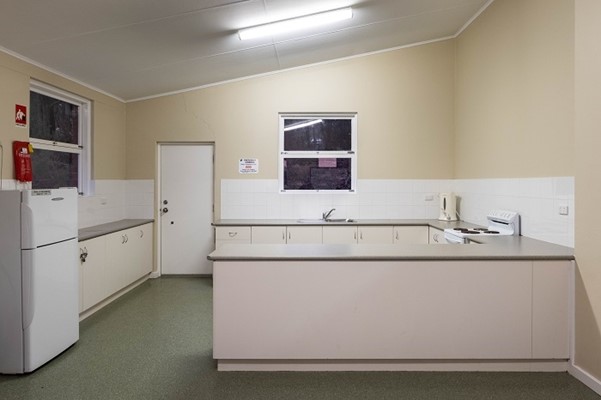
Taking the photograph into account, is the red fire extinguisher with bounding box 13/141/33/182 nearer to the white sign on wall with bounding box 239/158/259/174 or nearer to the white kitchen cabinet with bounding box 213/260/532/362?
the white kitchen cabinet with bounding box 213/260/532/362

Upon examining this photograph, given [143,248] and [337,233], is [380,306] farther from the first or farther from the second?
[143,248]

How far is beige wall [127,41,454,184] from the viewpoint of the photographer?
203 inches

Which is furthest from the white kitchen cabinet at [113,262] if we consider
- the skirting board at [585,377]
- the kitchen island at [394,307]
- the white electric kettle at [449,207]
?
the skirting board at [585,377]

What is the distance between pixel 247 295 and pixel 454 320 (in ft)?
4.68

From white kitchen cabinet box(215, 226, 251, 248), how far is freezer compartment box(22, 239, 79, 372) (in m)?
1.81

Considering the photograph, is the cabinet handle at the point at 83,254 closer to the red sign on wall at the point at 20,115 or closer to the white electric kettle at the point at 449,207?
the red sign on wall at the point at 20,115

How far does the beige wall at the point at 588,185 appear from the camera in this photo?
2.37 metres

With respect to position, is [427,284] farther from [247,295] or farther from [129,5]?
[129,5]

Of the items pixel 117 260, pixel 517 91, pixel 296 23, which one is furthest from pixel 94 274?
pixel 517 91

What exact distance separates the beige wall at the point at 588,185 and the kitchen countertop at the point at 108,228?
4.08 metres

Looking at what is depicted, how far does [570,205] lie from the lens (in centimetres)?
289

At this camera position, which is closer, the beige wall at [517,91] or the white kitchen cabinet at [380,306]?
the white kitchen cabinet at [380,306]

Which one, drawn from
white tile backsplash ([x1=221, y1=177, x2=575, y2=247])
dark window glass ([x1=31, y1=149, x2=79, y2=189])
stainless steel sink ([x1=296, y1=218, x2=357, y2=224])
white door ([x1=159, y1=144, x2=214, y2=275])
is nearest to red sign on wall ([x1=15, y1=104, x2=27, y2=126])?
dark window glass ([x1=31, y1=149, x2=79, y2=189])

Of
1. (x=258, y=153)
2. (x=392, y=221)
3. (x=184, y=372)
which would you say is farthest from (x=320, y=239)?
(x=184, y=372)
